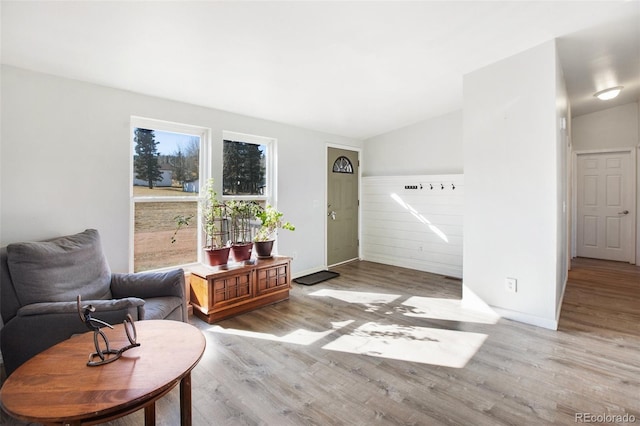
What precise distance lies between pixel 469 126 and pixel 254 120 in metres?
2.50

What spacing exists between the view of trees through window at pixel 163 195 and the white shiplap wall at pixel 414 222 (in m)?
3.12

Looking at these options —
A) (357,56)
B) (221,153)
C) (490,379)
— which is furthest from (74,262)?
(490,379)

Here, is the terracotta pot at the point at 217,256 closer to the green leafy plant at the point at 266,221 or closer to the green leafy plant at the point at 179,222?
the green leafy plant at the point at 179,222

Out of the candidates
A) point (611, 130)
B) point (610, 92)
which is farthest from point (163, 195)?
point (611, 130)

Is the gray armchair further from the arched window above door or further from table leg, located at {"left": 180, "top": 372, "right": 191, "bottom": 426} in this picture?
the arched window above door

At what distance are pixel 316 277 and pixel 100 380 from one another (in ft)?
11.5

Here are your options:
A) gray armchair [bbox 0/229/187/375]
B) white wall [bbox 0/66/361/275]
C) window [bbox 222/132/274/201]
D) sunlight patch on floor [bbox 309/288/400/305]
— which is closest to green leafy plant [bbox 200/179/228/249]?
window [bbox 222/132/274/201]

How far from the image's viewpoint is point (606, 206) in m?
5.66

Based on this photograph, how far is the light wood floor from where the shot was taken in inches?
71.7

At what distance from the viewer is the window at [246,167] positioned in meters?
3.86

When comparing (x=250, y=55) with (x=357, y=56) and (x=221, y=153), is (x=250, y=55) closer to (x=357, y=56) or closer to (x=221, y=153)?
(x=357, y=56)

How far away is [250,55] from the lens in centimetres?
269


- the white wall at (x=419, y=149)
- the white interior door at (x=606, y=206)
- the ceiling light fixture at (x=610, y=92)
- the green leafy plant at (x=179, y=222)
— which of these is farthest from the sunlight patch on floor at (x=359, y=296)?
the white interior door at (x=606, y=206)

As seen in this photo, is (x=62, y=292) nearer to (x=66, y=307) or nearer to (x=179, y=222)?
(x=66, y=307)
